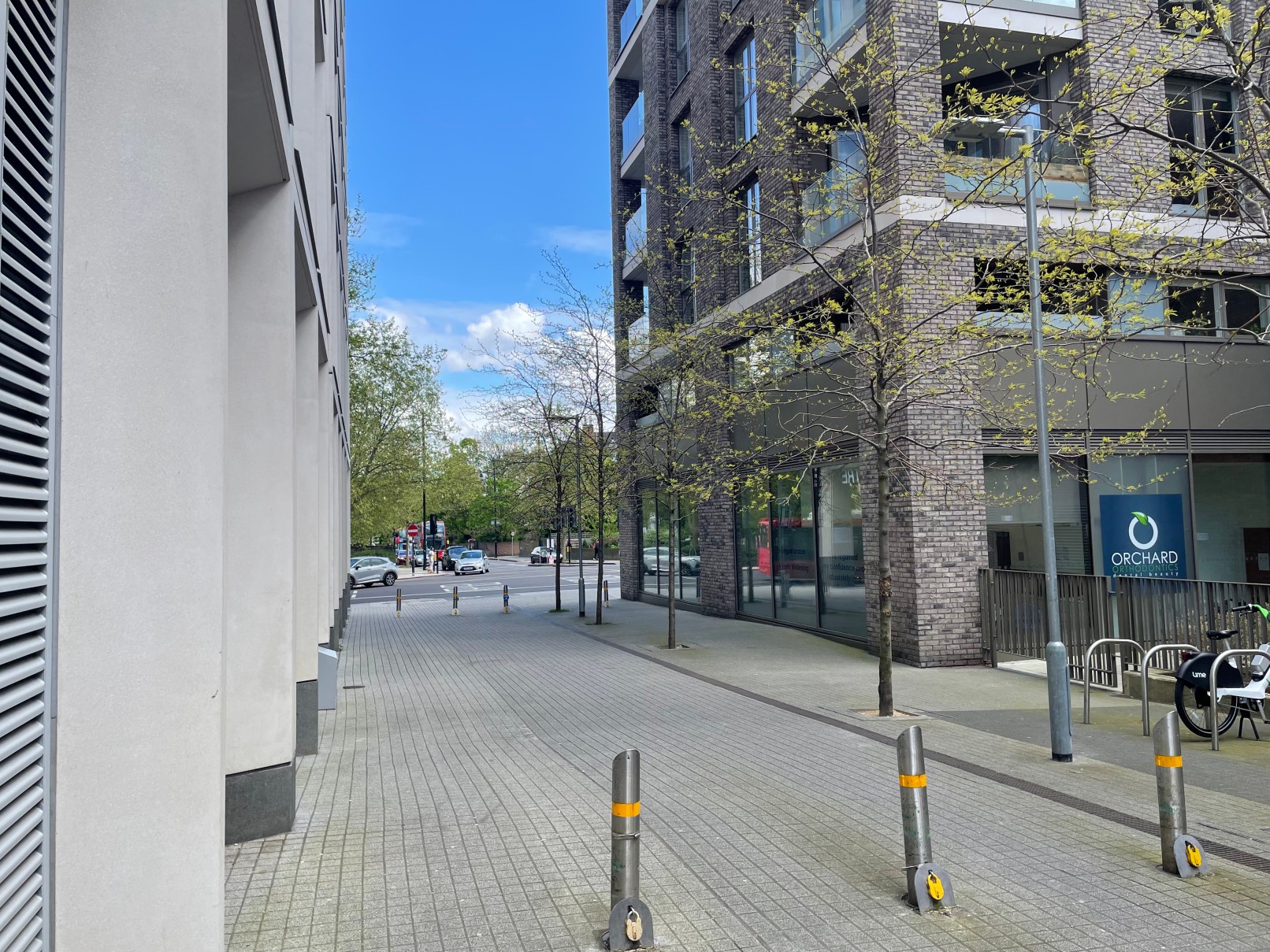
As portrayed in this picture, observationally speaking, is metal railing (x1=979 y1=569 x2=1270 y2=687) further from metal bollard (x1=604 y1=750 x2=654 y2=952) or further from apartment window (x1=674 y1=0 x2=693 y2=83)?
apartment window (x1=674 y1=0 x2=693 y2=83)

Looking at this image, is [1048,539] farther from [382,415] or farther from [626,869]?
[382,415]

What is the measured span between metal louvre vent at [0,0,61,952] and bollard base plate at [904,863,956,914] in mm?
3954

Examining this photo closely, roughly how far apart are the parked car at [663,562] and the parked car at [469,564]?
29.1 m

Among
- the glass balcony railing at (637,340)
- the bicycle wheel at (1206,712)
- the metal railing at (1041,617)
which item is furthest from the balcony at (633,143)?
the bicycle wheel at (1206,712)

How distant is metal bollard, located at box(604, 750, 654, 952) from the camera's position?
4.35 metres

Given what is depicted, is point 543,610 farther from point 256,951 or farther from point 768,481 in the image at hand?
point 256,951

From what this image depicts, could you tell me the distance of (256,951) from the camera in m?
4.34

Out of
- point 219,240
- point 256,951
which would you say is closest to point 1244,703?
point 256,951

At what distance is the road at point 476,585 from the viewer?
3497 centimetres

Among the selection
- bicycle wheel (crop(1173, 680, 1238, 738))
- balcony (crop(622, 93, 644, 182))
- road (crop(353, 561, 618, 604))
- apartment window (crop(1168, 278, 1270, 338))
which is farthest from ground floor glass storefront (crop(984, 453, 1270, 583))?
road (crop(353, 561, 618, 604))

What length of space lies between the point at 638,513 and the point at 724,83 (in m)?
12.4

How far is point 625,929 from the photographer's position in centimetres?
434

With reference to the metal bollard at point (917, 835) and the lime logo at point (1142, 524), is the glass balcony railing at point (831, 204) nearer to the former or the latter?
the lime logo at point (1142, 524)

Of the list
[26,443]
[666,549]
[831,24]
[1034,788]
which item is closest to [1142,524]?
[1034,788]
